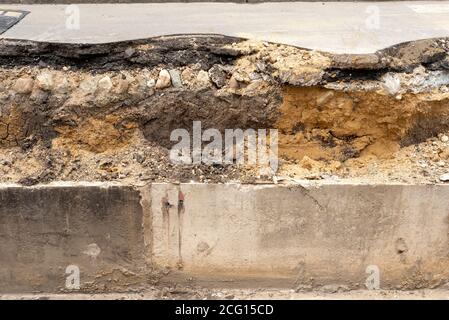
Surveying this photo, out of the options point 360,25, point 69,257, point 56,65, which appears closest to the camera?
point 69,257

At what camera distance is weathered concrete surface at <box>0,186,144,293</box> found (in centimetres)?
410

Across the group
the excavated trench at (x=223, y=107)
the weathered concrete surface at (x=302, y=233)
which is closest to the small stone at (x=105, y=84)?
the excavated trench at (x=223, y=107)

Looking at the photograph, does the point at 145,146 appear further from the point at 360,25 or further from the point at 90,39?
the point at 360,25

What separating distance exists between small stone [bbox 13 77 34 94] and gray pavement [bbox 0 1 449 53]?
452 millimetres

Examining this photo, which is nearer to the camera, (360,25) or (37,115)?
(37,115)

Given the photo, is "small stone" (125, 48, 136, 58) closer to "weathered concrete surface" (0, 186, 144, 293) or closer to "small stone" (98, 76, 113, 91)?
"small stone" (98, 76, 113, 91)

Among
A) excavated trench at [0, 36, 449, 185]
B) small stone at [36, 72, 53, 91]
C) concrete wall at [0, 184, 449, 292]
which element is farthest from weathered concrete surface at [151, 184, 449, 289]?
small stone at [36, 72, 53, 91]

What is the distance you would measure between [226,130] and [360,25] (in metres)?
1.78

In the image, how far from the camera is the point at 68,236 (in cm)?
419

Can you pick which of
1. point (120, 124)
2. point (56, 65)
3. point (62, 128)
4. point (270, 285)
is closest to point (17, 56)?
point (56, 65)

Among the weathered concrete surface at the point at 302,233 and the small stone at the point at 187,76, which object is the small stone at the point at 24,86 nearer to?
the small stone at the point at 187,76

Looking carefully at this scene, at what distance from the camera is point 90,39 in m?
4.64

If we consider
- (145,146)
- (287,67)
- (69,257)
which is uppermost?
(287,67)

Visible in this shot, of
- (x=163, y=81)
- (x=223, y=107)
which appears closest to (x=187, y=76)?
(x=163, y=81)
